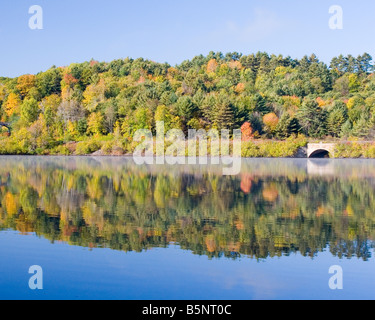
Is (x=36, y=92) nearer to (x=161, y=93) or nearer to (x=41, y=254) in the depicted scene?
(x=161, y=93)

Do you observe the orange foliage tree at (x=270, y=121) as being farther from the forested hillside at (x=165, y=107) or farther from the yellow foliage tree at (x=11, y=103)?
the yellow foliage tree at (x=11, y=103)

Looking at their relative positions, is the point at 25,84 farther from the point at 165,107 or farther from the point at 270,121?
the point at 270,121

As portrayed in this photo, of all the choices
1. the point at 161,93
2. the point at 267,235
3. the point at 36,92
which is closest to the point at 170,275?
the point at 267,235

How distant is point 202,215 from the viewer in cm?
1521

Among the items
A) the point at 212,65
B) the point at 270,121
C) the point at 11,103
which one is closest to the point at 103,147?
the point at 270,121

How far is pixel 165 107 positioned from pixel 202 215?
52.2 meters

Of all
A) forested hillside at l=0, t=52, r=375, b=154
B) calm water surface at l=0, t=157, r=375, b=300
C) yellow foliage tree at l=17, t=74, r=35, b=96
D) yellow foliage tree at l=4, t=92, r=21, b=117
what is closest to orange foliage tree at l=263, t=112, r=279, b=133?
forested hillside at l=0, t=52, r=375, b=154

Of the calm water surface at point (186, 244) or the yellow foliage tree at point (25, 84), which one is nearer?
the calm water surface at point (186, 244)

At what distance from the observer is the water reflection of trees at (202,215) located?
37.5ft

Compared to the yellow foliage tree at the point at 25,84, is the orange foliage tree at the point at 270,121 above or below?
below

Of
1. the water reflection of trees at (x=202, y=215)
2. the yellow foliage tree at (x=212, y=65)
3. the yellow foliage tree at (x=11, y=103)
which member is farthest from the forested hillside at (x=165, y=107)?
the water reflection of trees at (x=202, y=215)

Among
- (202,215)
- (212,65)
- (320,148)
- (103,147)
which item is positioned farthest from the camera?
(212,65)

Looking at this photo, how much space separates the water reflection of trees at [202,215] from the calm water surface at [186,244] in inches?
1.2

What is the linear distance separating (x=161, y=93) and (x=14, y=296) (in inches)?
2651
